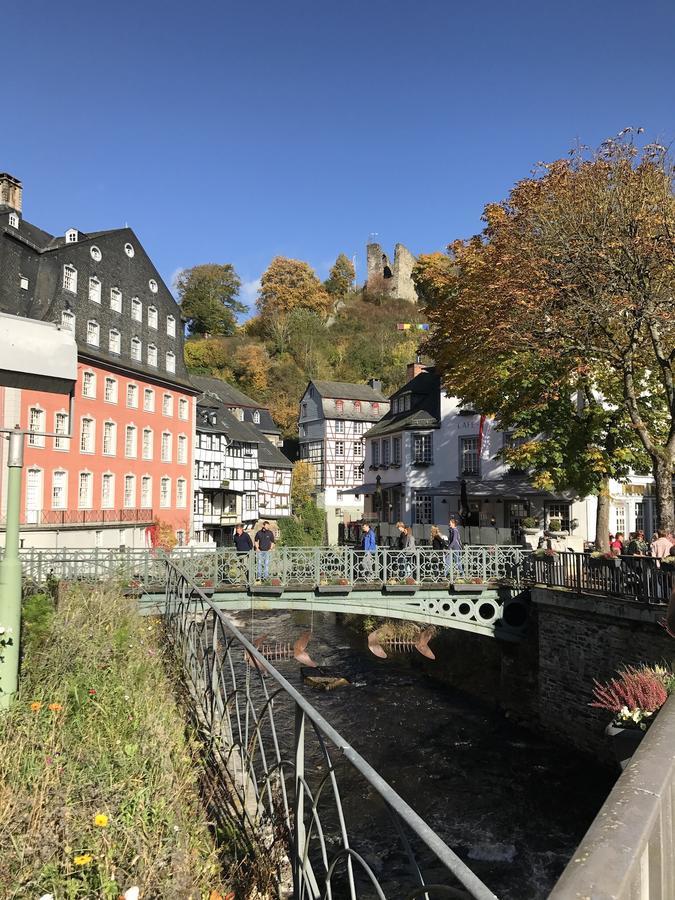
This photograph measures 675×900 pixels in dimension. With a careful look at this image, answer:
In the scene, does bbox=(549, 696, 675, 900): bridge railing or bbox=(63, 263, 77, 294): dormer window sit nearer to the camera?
bbox=(549, 696, 675, 900): bridge railing

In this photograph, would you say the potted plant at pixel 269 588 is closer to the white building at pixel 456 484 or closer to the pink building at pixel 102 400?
the white building at pixel 456 484

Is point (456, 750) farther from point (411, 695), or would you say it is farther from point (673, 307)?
point (673, 307)

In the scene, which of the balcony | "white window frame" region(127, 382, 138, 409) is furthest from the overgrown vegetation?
"white window frame" region(127, 382, 138, 409)

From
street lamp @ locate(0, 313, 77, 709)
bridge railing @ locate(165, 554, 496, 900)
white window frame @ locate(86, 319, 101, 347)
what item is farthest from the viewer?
white window frame @ locate(86, 319, 101, 347)

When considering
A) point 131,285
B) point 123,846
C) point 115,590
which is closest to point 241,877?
point 123,846

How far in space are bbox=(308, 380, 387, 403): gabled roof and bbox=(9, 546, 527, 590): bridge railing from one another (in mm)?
39639

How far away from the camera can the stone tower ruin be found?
102 metres

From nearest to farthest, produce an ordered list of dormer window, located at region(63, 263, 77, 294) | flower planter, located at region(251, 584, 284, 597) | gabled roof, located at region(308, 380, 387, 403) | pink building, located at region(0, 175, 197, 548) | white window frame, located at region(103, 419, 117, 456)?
1. flower planter, located at region(251, 584, 284, 597)
2. pink building, located at region(0, 175, 197, 548)
3. dormer window, located at region(63, 263, 77, 294)
4. white window frame, located at region(103, 419, 117, 456)
5. gabled roof, located at region(308, 380, 387, 403)

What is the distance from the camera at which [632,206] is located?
1528 centimetres

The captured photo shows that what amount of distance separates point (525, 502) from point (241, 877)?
27.5 meters

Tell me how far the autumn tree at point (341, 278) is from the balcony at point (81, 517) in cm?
6808

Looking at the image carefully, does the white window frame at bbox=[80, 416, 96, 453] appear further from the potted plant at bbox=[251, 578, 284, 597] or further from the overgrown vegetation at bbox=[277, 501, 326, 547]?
the potted plant at bbox=[251, 578, 284, 597]

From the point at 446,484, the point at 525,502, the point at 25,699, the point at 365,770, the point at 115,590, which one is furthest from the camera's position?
the point at 446,484

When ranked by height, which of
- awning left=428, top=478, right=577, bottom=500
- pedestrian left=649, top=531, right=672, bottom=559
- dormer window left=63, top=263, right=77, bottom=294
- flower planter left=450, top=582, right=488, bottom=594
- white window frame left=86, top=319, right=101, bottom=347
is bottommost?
flower planter left=450, top=582, right=488, bottom=594
